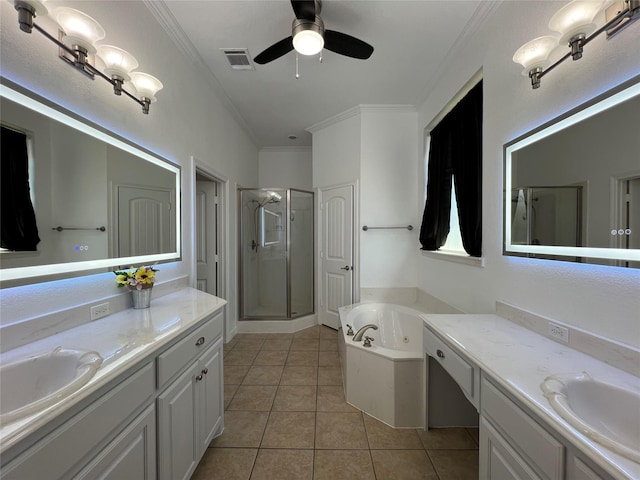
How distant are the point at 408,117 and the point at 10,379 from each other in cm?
364

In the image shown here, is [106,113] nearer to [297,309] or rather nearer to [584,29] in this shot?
[584,29]

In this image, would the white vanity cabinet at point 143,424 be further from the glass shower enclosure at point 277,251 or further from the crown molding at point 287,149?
the crown molding at point 287,149

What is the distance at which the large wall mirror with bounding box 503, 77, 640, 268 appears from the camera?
939 mm

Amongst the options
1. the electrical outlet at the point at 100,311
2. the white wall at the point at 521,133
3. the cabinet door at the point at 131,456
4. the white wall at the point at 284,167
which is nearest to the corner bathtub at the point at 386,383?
the white wall at the point at 521,133

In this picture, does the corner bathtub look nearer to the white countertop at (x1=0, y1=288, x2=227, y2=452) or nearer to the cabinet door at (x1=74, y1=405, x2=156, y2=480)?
the white countertop at (x1=0, y1=288, x2=227, y2=452)

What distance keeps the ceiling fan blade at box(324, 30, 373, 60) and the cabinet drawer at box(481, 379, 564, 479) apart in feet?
6.58

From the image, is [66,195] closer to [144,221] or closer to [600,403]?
[144,221]

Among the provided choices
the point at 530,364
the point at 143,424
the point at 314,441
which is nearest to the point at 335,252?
the point at 314,441

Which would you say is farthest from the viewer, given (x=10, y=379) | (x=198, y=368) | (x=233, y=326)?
(x=233, y=326)

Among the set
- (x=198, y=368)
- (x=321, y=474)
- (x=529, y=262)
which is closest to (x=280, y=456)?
(x=321, y=474)

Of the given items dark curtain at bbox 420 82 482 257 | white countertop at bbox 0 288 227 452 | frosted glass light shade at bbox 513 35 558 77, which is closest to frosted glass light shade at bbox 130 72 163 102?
white countertop at bbox 0 288 227 452

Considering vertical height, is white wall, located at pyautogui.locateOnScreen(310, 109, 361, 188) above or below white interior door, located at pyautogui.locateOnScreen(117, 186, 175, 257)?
above

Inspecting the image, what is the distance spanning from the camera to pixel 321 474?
144cm

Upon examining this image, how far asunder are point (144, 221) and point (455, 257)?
2.34 metres
